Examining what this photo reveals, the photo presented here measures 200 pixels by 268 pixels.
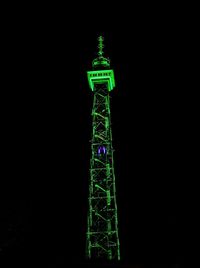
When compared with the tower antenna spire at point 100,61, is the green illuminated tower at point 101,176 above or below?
below

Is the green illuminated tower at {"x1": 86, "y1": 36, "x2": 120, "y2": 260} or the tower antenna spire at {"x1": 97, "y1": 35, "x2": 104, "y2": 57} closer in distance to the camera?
the green illuminated tower at {"x1": 86, "y1": 36, "x2": 120, "y2": 260}

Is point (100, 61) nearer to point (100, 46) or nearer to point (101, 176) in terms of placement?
point (100, 46)

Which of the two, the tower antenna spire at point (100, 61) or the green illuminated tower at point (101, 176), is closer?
the green illuminated tower at point (101, 176)

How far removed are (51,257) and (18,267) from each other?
58.1 inches

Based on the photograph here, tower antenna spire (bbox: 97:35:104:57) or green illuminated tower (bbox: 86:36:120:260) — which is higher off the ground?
tower antenna spire (bbox: 97:35:104:57)

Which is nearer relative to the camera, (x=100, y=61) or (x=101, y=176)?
(x=101, y=176)

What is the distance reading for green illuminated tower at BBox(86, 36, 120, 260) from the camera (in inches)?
850

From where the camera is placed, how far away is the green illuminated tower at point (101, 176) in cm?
2158

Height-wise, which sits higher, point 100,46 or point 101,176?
point 100,46

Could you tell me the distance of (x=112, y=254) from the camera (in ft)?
71.1

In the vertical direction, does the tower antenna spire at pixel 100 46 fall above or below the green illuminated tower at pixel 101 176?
above

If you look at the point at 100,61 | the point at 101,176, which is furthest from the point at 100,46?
the point at 101,176

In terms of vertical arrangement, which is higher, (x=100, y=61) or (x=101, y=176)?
(x=100, y=61)

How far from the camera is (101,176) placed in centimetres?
2400
